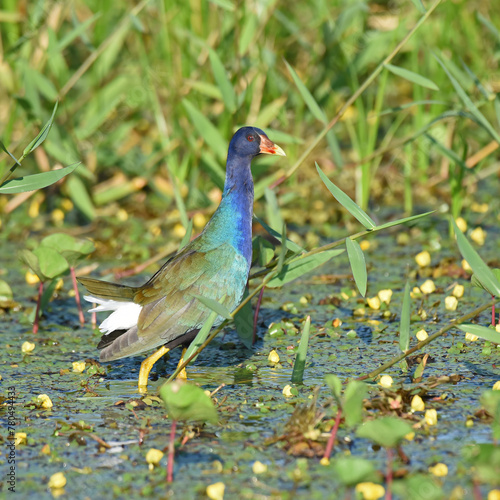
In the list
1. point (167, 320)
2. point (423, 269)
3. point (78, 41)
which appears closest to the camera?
point (167, 320)

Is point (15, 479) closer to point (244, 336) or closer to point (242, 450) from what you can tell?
point (242, 450)

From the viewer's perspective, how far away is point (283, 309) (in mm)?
4555

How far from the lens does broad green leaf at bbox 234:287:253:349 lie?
12.4 feet

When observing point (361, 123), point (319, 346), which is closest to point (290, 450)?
point (319, 346)

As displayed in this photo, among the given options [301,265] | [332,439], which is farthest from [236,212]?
[332,439]

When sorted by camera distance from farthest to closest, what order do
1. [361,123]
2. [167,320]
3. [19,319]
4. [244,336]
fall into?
[361,123]
[19,319]
[244,336]
[167,320]

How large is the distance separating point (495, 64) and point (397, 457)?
4462 millimetres

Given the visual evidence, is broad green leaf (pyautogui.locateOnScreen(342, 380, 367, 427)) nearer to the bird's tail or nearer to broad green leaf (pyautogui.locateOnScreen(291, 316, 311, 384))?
broad green leaf (pyautogui.locateOnScreen(291, 316, 311, 384))

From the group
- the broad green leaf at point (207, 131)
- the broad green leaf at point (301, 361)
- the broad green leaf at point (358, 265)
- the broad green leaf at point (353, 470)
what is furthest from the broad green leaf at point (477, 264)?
the broad green leaf at point (207, 131)

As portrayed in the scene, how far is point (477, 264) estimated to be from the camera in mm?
3002

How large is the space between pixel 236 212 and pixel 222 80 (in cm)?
111

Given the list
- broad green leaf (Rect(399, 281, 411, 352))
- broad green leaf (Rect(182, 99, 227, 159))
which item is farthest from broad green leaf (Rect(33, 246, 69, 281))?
broad green leaf (Rect(399, 281, 411, 352))

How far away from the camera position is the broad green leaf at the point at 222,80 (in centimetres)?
450

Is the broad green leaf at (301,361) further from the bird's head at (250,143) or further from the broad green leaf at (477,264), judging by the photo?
the bird's head at (250,143)
